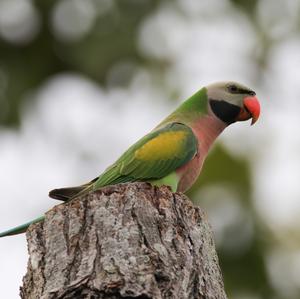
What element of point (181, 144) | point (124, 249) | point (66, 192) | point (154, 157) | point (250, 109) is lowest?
point (124, 249)

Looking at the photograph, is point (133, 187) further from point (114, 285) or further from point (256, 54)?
point (256, 54)

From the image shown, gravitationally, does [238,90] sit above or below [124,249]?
above

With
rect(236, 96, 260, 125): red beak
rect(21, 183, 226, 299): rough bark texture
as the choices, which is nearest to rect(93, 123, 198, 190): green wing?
rect(236, 96, 260, 125): red beak

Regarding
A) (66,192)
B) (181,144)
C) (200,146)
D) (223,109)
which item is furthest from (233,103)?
(66,192)

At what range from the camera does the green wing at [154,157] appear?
6.48m

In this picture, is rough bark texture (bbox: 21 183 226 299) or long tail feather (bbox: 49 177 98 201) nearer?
rough bark texture (bbox: 21 183 226 299)

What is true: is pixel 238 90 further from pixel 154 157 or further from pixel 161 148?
pixel 154 157

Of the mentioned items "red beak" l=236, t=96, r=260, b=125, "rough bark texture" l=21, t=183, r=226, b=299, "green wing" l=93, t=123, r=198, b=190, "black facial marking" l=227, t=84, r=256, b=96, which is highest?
"black facial marking" l=227, t=84, r=256, b=96

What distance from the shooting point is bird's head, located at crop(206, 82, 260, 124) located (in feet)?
24.3

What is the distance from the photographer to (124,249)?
16.5 feet

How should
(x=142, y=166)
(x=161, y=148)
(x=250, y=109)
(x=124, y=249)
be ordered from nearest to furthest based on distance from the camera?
(x=124, y=249) → (x=142, y=166) → (x=161, y=148) → (x=250, y=109)

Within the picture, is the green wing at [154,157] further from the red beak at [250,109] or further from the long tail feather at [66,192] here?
the red beak at [250,109]

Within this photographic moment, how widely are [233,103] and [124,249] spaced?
2710 mm

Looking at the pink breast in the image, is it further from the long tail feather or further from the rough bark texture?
the rough bark texture
